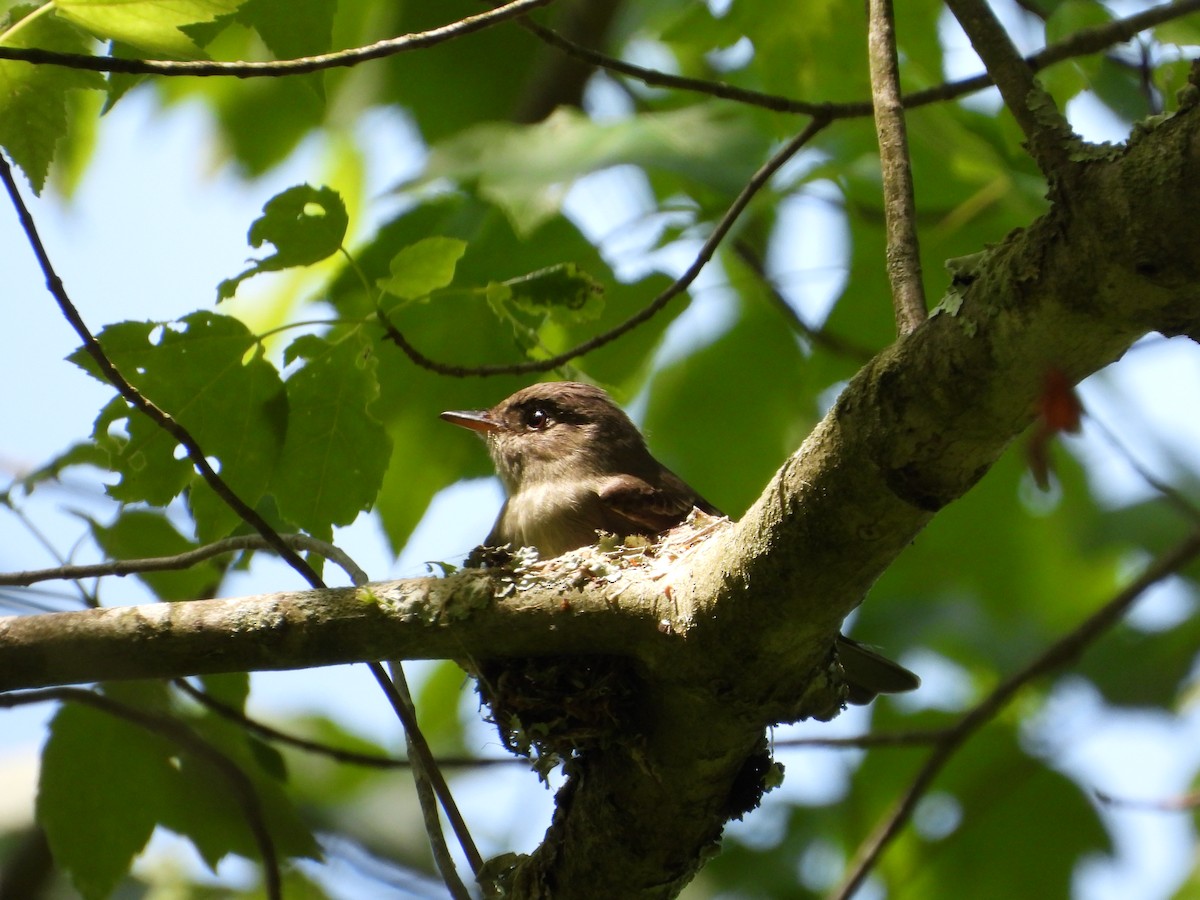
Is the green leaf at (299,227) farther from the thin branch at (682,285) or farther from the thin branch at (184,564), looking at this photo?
the thin branch at (184,564)

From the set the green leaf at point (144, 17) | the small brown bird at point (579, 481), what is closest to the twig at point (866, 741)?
the small brown bird at point (579, 481)

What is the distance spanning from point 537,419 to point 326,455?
7.23 feet

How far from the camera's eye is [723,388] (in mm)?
5285

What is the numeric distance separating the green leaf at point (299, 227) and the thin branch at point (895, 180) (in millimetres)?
1266

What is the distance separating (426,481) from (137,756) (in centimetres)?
130

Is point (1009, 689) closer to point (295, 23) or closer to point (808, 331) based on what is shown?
point (808, 331)

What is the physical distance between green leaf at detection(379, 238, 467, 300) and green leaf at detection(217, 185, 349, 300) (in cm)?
18

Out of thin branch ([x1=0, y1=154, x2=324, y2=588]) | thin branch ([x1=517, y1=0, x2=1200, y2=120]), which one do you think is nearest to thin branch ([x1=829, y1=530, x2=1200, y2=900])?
thin branch ([x1=517, y1=0, x2=1200, y2=120])

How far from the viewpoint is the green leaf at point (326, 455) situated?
3295 mm

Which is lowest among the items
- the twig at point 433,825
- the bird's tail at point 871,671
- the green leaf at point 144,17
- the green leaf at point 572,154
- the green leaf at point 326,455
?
the twig at point 433,825

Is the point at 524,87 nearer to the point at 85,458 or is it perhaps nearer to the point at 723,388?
the point at 723,388

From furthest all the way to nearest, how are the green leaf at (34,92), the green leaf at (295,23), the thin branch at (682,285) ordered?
the thin branch at (682,285), the green leaf at (295,23), the green leaf at (34,92)

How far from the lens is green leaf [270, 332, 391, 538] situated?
3.29 meters

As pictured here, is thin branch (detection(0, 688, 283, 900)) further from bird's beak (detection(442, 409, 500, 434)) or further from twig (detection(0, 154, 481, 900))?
bird's beak (detection(442, 409, 500, 434))
